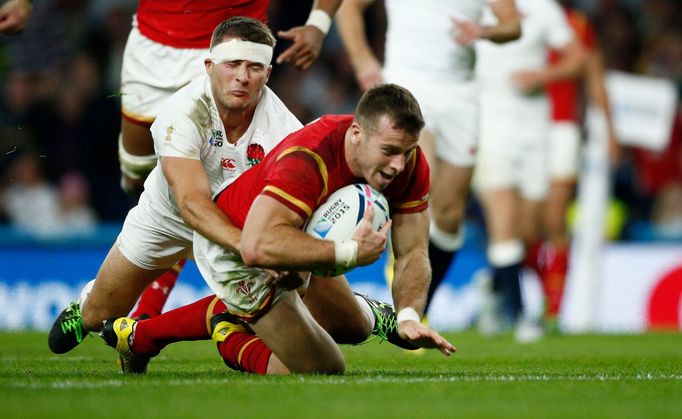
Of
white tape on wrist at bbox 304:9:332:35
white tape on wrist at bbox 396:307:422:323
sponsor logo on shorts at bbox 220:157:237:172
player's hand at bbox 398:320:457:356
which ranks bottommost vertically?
white tape on wrist at bbox 396:307:422:323

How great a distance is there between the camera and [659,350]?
804 centimetres

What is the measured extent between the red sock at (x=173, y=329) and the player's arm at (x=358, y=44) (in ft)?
7.91

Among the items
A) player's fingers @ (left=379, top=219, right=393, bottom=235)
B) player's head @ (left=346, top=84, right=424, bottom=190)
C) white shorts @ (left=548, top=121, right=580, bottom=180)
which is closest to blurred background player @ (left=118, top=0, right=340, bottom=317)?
player's head @ (left=346, top=84, right=424, bottom=190)

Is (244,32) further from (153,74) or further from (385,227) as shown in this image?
(385,227)

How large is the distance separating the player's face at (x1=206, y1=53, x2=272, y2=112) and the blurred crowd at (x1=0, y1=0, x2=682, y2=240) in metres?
4.92

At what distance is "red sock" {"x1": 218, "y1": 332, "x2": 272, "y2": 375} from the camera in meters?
5.72

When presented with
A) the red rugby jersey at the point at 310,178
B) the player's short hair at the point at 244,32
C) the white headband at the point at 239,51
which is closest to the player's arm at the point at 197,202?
the red rugby jersey at the point at 310,178

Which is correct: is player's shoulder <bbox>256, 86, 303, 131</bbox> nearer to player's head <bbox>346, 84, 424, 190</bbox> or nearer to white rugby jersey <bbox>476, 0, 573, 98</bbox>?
player's head <bbox>346, 84, 424, 190</bbox>

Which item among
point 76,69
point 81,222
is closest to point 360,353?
point 81,222

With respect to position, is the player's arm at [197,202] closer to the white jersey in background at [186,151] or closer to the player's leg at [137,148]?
the white jersey in background at [186,151]

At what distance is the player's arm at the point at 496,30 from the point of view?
25.2 ft

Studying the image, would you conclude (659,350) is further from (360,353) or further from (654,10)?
(654,10)

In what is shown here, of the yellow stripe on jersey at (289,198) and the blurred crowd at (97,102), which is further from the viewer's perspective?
the blurred crowd at (97,102)

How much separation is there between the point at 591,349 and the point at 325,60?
24.1 feet
